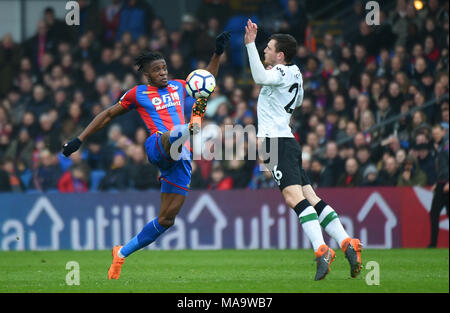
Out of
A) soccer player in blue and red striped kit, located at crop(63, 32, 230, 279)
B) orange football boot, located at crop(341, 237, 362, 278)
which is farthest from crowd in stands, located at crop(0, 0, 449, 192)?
orange football boot, located at crop(341, 237, 362, 278)

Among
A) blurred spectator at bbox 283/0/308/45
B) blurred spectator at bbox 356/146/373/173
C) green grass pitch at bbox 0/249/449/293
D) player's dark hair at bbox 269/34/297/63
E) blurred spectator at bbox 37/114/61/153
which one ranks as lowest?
green grass pitch at bbox 0/249/449/293

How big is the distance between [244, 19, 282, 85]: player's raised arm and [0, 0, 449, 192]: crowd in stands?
5.37 m

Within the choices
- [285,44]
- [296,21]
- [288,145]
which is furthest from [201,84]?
[296,21]

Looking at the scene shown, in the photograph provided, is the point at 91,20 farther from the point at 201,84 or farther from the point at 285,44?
the point at 285,44

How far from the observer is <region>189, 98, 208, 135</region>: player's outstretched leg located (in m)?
8.86

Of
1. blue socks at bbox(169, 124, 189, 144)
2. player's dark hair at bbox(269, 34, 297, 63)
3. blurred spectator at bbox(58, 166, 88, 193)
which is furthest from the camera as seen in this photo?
blurred spectator at bbox(58, 166, 88, 193)

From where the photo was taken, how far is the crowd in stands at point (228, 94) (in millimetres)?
15602

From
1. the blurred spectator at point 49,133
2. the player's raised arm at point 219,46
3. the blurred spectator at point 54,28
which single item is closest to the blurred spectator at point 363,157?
the player's raised arm at point 219,46

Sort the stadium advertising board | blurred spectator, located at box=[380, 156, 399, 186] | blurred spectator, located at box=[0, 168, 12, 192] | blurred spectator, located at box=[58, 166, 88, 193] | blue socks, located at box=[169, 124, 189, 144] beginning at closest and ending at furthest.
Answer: blue socks, located at box=[169, 124, 189, 144] → the stadium advertising board → blurred spectator, located at box=[380, 156, 399, 186] → blurred spectator, located at box=[58, 166, 88, 193] → blurred spectator, located at box=[0, 168, 12, 192]

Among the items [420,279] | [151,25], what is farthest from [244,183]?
[420,279]

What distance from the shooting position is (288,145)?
8.90 meters

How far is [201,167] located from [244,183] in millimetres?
986

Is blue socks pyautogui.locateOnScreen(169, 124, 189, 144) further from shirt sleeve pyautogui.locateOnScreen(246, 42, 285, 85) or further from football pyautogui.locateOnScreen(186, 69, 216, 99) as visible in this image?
shirt sleeve pyautogui.locateOnScreen(246, 42, 285, 85)

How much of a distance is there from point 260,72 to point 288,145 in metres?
0.84
